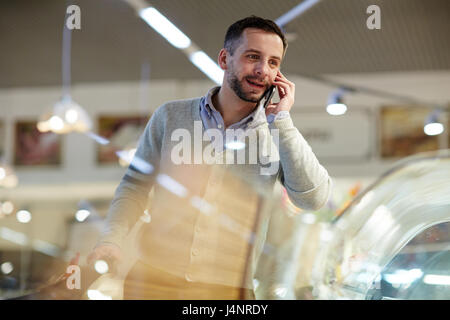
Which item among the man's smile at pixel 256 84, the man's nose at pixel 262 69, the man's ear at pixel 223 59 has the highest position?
the man's ear at pixel 223 59

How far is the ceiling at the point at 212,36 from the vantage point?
1822 mm

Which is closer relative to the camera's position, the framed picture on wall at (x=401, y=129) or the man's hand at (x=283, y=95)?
the man's hand at (x=283, y=95)

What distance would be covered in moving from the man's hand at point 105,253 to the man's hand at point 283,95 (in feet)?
1.54

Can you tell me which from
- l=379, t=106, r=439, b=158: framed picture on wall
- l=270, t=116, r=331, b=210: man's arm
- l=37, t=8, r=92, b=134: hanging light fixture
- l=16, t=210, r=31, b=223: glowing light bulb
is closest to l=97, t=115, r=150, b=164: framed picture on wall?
l=37, t=8, r=92, b=134: hanging light fixture

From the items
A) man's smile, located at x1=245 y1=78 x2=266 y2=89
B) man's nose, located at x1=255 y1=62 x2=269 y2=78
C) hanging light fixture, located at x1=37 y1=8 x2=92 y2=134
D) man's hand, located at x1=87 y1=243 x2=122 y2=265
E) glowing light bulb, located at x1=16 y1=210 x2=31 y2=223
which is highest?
glowing light bulb, located at x1=16 y1=210 x2=31 y2=223

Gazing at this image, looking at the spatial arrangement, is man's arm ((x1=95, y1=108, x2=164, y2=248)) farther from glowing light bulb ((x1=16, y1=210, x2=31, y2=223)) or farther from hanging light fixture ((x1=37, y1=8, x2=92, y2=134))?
glowing light bulb ((x1=16, y1=210, x2=31, y2=223))

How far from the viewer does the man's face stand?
1.39m

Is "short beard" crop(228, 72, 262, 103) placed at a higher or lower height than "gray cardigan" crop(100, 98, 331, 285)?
higher

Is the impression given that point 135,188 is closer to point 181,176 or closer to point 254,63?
point 181,176

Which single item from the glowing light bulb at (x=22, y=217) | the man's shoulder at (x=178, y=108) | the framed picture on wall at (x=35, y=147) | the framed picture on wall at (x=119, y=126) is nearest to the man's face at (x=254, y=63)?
the man's shoulder at (x=178, y=108)

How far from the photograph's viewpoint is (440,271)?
1416 millimetres

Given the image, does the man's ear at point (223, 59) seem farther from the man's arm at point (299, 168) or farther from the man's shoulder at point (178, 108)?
the man's arm at point (299, 168)

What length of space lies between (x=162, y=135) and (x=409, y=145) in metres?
4.35

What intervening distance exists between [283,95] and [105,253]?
1.78ft
